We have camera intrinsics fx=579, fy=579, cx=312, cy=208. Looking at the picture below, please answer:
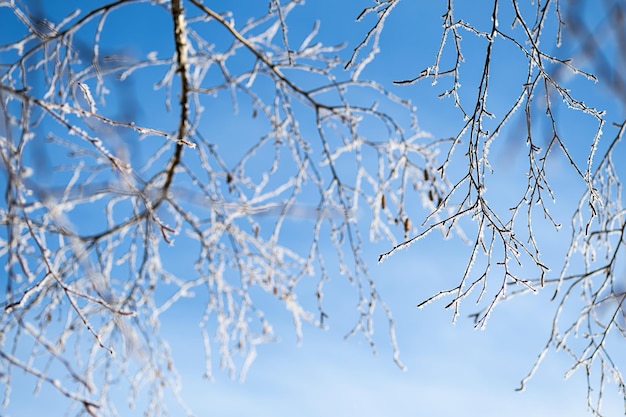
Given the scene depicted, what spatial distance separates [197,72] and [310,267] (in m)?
1.22

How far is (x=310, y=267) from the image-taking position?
3.03 meters

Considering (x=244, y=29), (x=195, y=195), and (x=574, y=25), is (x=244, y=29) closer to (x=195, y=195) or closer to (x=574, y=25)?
(x=195, y=195)

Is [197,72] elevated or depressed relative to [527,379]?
elevated

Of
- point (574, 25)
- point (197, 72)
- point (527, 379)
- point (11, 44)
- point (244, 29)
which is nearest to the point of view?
point (574, 25)

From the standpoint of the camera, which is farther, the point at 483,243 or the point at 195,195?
the point at 195,195

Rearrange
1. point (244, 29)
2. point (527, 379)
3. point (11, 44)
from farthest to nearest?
point (244, 29), point (11, 44), point (527, 379)

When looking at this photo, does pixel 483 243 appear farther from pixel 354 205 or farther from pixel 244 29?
pixel 244 29

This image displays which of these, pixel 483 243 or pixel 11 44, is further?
pixel 11 44

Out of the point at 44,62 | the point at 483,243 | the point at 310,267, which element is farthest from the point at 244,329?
the point at 483,243

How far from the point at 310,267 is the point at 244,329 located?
567 millimetres

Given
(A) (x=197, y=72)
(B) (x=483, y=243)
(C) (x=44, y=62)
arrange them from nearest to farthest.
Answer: (B) (x=483, y=243) → (C) (x=44, y=62) → (A) (x=197, y=72)

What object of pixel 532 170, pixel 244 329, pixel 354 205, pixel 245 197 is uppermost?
pixel 245 197

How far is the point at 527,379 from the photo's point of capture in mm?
1942

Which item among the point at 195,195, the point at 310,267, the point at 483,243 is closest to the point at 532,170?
the point at 483,243
